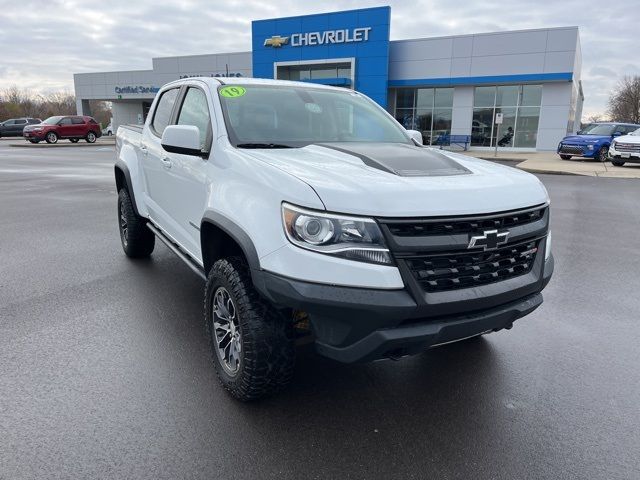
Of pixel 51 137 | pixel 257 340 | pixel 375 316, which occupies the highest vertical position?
pixel 375 316

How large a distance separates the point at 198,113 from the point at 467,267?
95.2 inches

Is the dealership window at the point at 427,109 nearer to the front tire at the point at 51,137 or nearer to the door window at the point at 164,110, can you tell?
the front tire at the point at 51,137

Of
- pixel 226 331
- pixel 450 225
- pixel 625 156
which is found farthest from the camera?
pixel 625 156

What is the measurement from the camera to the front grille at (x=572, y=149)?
2134cm

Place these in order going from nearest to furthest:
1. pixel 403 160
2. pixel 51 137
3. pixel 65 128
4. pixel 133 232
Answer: pixel 403 160, pixel 133 232, pixel 51 137, pixel 65 128

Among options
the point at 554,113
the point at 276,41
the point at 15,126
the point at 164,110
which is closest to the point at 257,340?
the point at 164,110

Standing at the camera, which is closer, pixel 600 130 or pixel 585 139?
pixel 585 139

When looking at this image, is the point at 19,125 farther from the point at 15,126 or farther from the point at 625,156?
the point at 625,156

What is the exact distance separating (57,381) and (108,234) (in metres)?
4.50

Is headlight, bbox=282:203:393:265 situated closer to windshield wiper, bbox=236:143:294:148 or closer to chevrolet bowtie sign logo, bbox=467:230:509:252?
chevrolet bowtie sign logo, bbox=467:230:509:252

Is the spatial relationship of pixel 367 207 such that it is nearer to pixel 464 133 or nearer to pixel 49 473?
pixel 49 473

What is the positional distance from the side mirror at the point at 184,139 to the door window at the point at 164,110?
1.39 metres

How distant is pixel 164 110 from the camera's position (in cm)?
479

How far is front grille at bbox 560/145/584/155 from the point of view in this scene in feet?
70.0
